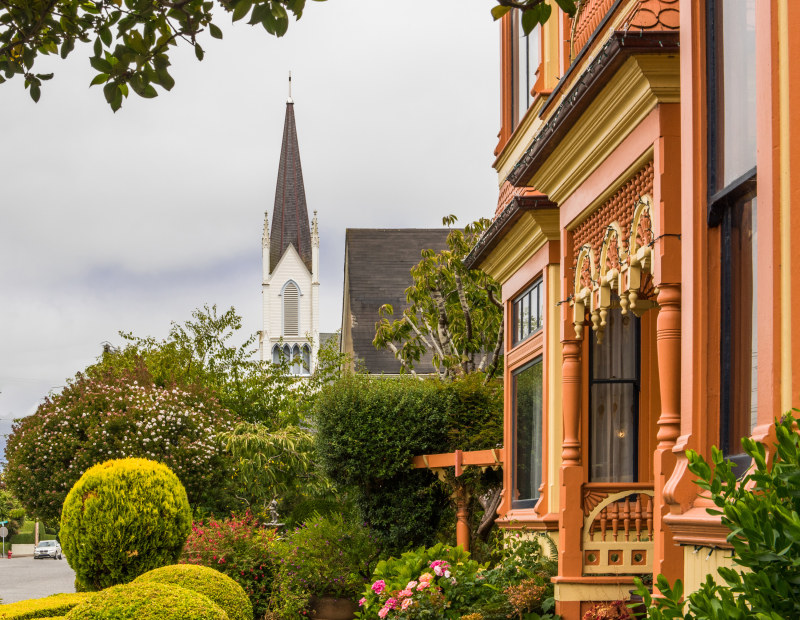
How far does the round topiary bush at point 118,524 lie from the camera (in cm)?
1263

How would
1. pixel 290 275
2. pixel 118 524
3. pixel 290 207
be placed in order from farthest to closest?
1. pixel 290 275
2. pixel 290 207
3. pixel 118 524

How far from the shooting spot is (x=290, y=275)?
80.9m

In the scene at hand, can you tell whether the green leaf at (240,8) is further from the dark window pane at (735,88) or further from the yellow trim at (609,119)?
the yellow trim at (609,119)

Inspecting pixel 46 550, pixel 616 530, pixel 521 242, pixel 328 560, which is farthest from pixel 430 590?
pixel 46 550

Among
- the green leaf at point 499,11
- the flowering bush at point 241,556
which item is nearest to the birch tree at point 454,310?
the flowering bush at point 241,556

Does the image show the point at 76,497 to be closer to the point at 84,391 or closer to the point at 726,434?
the point at 726,434

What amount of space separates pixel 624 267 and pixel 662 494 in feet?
6.62

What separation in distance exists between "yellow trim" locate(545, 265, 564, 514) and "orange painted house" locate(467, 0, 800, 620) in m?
0.02

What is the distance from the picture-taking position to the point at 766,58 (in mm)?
4375

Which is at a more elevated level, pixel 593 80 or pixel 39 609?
pixel 593 80

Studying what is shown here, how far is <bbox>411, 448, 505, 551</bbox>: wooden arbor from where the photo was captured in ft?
45.9

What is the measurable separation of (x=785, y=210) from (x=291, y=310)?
254 ft

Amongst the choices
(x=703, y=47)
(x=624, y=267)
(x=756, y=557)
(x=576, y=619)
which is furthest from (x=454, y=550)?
(x=756, y=557)

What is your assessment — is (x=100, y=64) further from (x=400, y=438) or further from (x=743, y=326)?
(x=400, y=438)
